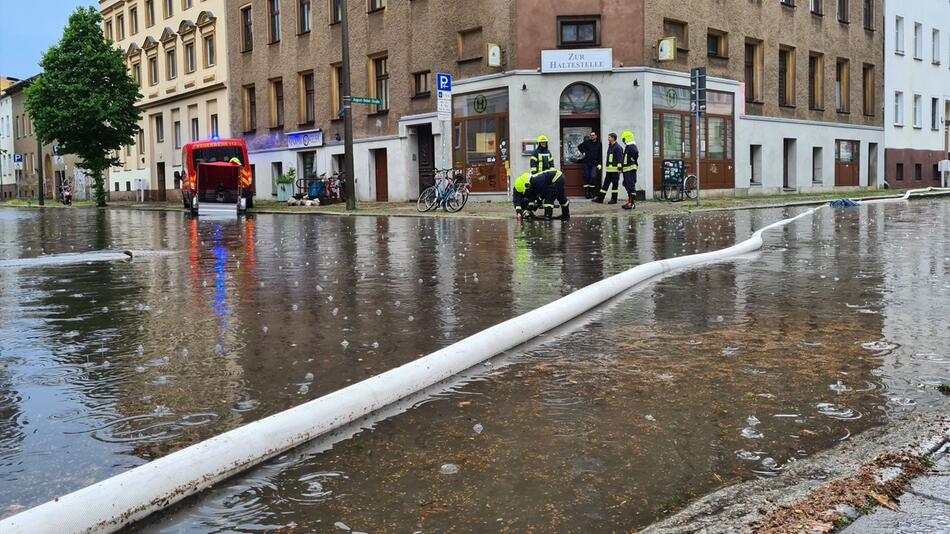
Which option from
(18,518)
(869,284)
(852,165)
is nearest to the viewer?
(18,518)

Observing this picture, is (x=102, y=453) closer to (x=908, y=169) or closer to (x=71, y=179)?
(x=908, y=169)

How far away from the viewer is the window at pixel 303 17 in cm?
3572

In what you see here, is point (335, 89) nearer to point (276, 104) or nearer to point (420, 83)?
point (276, 104)

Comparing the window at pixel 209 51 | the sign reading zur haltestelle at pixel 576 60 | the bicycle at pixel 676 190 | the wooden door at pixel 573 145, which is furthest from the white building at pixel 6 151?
the bicycle at pixel 676 190

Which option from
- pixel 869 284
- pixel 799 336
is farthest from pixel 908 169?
pixel 799 336

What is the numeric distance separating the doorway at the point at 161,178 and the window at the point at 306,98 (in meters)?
15.9

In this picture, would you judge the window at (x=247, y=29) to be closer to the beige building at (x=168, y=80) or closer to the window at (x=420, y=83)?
the beige building at (x=168, y=80)

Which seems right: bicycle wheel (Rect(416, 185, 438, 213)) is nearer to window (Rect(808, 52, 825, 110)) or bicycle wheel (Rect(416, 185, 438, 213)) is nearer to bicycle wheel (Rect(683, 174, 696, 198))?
bicycle wheel (Rect(683, 174, 696, 198))

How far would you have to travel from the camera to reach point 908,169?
4069cm

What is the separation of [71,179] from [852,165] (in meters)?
50.3

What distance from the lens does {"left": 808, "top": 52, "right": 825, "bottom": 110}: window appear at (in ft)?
114

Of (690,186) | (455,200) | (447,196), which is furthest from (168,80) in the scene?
(690,186)

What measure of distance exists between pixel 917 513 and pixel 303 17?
3632 cm

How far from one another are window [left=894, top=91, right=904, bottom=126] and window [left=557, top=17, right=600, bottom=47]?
20.2 metres
